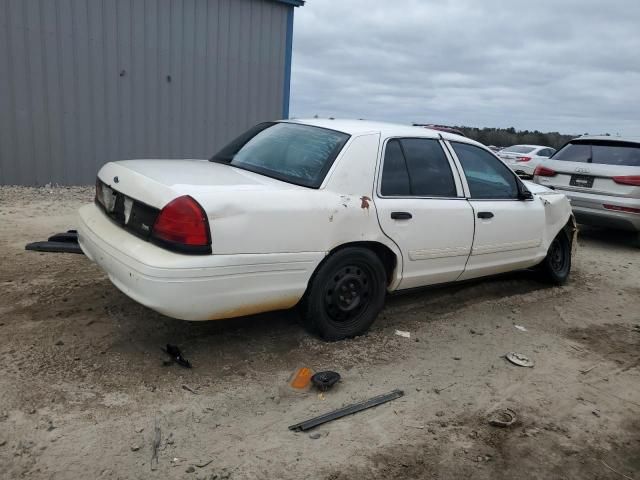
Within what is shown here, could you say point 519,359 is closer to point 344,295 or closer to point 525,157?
point 344,295

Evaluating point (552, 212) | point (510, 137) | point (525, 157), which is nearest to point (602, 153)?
point (552, 212)

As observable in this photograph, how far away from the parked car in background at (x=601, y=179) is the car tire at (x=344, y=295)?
5.35 metres

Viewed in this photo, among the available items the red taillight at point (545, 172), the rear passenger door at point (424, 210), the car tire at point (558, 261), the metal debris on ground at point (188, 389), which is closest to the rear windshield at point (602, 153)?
the red taillight at point (545, 172)

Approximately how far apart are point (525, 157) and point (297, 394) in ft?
57.1

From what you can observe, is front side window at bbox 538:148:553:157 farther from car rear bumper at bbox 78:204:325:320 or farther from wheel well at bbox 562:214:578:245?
car rear bumper at bbox 78:204:325:320

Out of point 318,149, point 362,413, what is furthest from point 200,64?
point 362,413

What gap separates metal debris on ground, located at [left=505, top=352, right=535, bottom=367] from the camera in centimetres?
399

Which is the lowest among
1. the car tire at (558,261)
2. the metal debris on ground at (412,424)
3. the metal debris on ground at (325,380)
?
the metal debris on ground at (412,424)

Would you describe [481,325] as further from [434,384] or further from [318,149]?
[318,149]

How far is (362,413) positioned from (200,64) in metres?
9.14

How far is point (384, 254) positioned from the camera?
4180 mm

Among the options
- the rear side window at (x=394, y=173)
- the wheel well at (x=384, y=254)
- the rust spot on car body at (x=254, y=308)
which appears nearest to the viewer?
the rust spot on car body at (x=254, y=308)

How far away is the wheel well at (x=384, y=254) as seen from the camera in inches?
155

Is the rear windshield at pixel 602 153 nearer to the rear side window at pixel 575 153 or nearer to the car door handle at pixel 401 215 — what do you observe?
the rear side window at pixel 575 153
